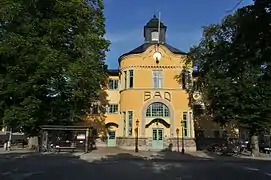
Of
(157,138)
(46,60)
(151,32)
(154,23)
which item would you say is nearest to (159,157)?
(46,60)

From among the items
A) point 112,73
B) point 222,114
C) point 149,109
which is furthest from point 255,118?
point 112,73

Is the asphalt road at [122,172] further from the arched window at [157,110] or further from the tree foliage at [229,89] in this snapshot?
the arched window at [157,110]

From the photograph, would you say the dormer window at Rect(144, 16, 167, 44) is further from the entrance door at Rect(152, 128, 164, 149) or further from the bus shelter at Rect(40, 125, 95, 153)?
the bus shelter at Rect(40, 125, 95, 153)

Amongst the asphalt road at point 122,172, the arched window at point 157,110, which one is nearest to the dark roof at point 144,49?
the arched window at point 157,110

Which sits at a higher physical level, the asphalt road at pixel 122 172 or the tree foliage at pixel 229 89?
the tree foliage at pixel 229 89

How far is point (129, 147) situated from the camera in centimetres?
4394

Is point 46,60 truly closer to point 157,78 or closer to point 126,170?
point 126,170

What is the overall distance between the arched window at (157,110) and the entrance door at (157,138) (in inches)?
67.0

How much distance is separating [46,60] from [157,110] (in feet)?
60.7

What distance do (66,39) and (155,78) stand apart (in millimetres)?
15249

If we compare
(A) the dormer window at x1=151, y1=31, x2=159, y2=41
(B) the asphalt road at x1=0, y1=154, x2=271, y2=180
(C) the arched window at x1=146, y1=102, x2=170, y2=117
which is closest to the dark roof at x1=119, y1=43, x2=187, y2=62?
(A) the dormer window at x1=151, y1=31, x2=159, y2=41

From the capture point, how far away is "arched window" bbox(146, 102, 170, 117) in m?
45.1

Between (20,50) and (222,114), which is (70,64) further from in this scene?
(222,114)

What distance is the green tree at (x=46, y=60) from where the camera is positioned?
30062mm
